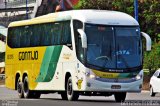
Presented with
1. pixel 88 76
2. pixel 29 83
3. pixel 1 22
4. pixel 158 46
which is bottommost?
pixel 1 22

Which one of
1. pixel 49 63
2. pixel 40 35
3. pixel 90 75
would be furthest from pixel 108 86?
pixel 40 35

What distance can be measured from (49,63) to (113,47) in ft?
13.7

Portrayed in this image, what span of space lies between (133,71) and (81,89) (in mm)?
2130

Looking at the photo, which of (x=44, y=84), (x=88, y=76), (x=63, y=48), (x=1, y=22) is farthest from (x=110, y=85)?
(x=1, y=22)

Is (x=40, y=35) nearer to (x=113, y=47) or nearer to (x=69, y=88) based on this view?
(x=69, y=88)

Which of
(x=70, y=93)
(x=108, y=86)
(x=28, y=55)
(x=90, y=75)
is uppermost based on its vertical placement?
(x=90, y=75)

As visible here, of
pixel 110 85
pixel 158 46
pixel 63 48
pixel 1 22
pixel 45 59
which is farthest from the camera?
pixel 1 22

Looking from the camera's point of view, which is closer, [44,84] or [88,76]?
[88,76]

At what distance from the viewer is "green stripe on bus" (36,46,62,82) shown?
3141cm

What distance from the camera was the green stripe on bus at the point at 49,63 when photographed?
3141 cm

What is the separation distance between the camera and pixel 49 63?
32.2 metres

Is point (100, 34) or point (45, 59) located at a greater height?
point (100, 34)

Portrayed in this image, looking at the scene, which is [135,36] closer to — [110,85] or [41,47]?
[110,85]

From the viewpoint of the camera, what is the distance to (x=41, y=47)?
33031 millimetres
